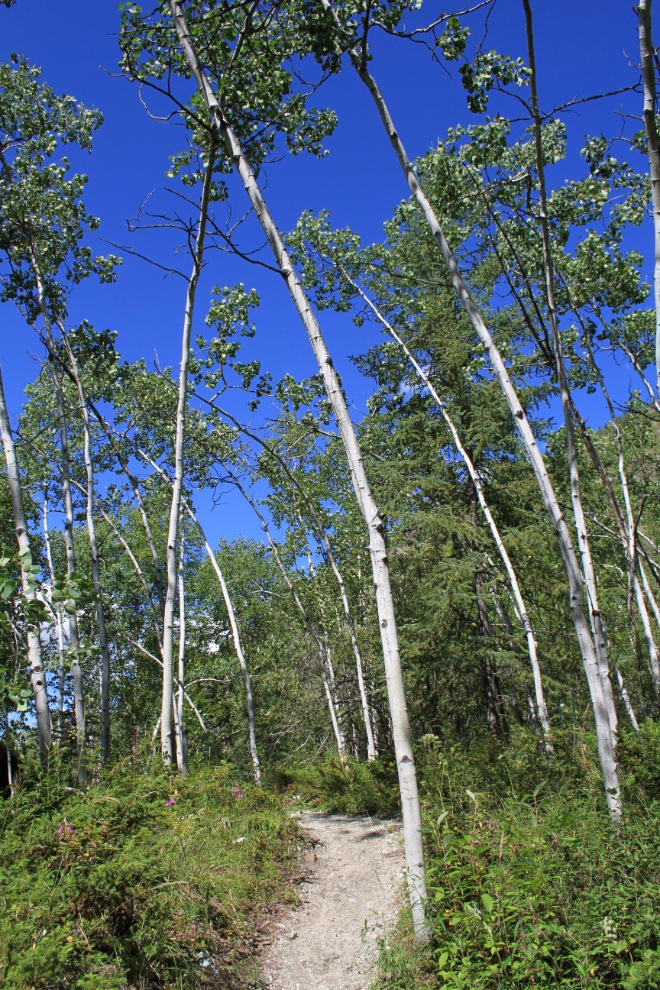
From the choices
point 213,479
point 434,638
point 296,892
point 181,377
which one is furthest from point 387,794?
point 213,479

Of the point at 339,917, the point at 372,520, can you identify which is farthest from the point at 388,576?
the point at 339,917

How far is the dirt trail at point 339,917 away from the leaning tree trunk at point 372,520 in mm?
768

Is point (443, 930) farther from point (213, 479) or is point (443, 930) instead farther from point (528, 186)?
point (213, 479)

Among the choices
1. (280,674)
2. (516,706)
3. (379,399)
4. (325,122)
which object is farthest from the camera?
(280,674)

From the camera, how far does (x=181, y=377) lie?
7.15 meters

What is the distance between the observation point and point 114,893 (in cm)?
330

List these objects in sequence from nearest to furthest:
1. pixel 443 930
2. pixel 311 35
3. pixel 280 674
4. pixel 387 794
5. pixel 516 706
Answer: pixel 443 930 < pixel 311 35 < pixel 387 794 < pixel 516 706 < pixel 280 674

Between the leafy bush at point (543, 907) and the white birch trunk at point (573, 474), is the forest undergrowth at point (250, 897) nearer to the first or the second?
the leafy bush at point (543, 907)

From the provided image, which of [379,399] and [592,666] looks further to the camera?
[379,399]

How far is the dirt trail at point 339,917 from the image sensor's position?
12.4 ft

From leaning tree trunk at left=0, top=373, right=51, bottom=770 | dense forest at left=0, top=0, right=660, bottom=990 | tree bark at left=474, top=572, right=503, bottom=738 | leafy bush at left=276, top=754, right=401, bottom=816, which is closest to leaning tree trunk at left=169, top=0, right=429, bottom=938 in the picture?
dense forest at left=0, top=0, right=660, bottom=990

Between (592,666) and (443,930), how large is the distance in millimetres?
2355

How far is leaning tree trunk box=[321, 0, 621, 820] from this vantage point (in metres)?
4.39

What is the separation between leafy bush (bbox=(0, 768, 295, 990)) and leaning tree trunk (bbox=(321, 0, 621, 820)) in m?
3.22
